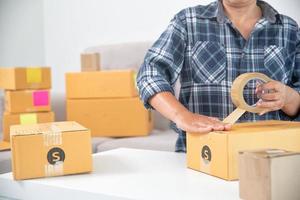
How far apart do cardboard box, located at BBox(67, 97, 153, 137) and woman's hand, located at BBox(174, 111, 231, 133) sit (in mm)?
1260

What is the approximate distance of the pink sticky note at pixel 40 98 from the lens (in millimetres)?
2344

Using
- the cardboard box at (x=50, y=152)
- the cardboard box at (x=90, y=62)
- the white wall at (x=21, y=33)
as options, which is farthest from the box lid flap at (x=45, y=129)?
the white wall at (x=21, y=33)

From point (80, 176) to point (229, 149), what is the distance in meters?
0.36

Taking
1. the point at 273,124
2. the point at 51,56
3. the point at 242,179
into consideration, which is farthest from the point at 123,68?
the point at 242,179

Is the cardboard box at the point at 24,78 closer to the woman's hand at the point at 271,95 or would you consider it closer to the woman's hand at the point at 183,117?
the woman's hand at the point at 183,117

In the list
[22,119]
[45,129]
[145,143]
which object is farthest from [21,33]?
[45,129]

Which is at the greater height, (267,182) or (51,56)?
(51,56)

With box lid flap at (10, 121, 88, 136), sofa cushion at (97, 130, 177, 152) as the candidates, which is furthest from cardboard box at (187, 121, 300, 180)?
sofa cushion at (97, 130, 177, 152)

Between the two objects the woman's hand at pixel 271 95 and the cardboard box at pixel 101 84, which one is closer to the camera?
the woman's hand at pixel 271 95

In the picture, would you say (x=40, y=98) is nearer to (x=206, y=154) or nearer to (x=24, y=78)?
(x=24, y=78)

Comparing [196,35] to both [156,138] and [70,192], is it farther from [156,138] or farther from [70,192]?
[156,138]

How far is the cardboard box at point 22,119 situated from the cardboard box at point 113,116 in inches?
6.0

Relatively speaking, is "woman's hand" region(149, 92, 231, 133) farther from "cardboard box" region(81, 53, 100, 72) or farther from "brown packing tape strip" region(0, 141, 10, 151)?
"cardboard box" region(81, 53, 100, 72)

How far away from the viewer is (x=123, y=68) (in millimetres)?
2594
